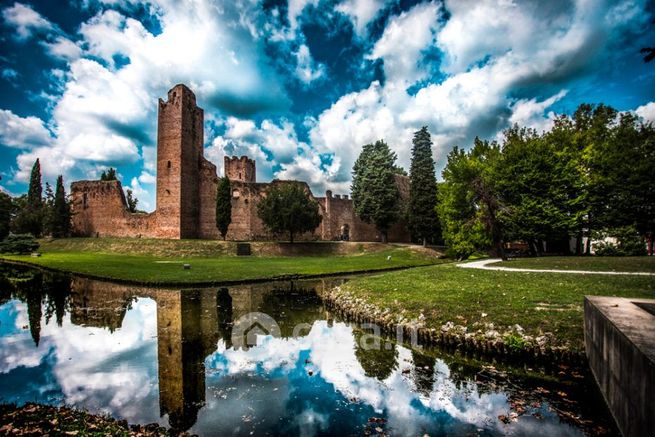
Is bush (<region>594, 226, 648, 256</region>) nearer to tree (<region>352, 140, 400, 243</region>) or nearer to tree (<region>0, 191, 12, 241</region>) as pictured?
tree (<region>352, 140, 400, 243</region>)

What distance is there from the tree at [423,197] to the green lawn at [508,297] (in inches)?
995

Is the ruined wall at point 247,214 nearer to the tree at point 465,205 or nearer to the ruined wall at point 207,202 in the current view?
the ruined wall at point 207,202

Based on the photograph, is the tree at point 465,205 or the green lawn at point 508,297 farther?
the tree at point 465,205

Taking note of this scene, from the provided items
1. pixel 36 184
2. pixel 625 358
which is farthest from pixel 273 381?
pixel 36 184

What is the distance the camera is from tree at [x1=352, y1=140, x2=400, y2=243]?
137 feet

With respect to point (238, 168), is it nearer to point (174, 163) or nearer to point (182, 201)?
point (174, 163)

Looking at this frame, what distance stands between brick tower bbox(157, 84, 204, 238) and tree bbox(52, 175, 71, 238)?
1564 centimetres

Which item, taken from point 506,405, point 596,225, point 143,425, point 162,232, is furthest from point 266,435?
point 162,232

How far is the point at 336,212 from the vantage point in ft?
160

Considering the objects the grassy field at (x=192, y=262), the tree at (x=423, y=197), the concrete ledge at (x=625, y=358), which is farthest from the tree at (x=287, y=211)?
the concrete ledge at (x=625, y=358)

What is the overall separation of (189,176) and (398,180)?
27.3 m

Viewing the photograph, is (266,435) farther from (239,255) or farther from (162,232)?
(162,232)

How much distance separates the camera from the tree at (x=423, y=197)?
3941cm

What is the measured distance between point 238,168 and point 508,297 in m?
45.0
